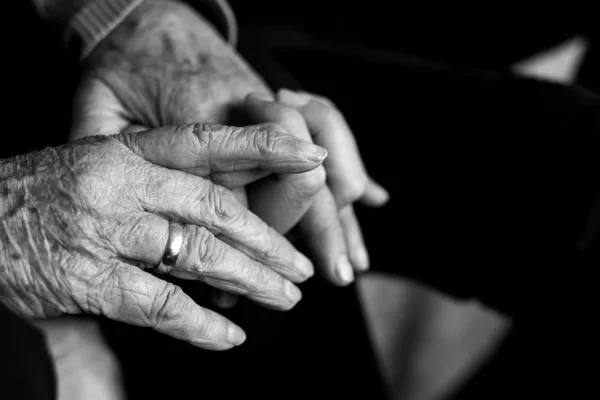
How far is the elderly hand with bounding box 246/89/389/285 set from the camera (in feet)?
2.46

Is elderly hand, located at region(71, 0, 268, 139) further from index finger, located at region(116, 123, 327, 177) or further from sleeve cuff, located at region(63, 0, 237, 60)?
index finger, located at region(116, 123, 327, 177)

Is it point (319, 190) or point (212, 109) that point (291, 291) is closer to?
point (319, 190)

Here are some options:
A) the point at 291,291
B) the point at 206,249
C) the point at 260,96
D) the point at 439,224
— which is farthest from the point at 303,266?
the point at 439,224

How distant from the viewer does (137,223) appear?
61 cm

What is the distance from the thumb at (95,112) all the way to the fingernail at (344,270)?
1.26 feet

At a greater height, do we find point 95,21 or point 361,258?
point 95,21

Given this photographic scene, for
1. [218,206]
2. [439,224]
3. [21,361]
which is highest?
[218,206]

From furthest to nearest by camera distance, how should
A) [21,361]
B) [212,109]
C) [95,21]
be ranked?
[95,21], [212,109], [21,361]

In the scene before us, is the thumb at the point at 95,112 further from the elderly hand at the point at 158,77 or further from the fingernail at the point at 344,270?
the fingernail at the point at 344,270

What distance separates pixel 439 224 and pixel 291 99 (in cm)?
37

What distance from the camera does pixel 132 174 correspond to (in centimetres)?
62

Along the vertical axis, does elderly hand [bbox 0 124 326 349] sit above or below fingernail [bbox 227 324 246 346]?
above

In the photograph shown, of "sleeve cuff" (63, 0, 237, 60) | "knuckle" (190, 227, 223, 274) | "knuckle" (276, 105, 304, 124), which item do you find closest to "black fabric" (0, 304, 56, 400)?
"knuckle" (190, 227, 223, 274)

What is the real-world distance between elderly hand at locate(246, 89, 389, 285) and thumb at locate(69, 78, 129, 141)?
→ 0.19m
